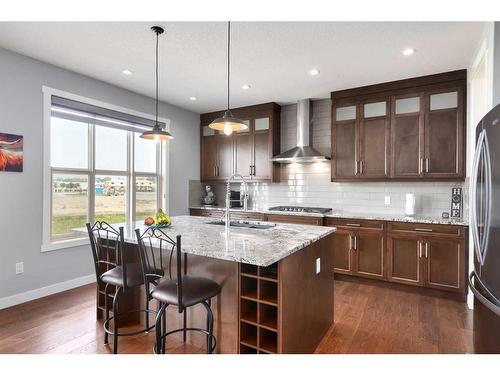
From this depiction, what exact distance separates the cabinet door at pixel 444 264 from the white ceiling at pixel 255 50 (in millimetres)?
2005

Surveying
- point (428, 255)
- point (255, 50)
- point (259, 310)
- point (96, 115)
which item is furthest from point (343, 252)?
point (96, 115)

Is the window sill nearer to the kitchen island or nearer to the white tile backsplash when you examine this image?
the kitchen island

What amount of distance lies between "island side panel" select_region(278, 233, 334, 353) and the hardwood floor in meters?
0.21

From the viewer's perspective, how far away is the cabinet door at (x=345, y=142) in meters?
3.99

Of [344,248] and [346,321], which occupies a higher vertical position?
[344,248]

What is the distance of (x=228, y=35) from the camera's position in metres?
2.46

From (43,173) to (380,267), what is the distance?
4.13 m

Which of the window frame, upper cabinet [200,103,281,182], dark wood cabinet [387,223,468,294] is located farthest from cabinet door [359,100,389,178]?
the window frame

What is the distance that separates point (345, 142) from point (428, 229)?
1.53 meters

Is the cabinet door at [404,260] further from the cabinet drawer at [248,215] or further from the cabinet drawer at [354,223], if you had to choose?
the cabinet drawer at [248,215]

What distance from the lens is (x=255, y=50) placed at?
9.36 ft

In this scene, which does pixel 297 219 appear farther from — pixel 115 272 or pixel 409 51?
pixel 115 272

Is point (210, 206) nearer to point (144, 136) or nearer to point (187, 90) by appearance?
point (187, 90)
